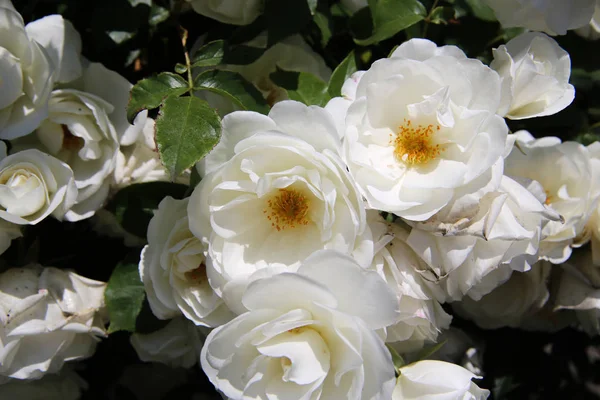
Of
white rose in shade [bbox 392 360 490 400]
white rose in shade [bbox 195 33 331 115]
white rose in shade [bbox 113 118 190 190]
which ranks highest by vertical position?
white rose in shade [bbox 195 33 331 115]

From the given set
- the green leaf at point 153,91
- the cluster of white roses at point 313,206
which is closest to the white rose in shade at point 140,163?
the cluster of white roses at point 313,206

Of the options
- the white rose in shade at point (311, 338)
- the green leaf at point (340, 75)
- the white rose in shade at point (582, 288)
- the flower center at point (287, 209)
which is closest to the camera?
the white rose in shade at point (311, 338)

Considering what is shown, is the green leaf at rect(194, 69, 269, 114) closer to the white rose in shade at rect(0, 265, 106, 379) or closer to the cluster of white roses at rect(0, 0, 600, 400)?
the cluster of white roses at rect(0, 0, 600, 400)

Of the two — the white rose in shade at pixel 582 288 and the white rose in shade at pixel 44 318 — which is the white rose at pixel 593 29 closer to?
the white rose in shade at pixel 582 288

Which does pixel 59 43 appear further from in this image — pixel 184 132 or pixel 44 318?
pixel 44 318

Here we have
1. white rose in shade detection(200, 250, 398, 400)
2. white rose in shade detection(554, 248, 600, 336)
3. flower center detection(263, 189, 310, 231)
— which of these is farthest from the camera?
white rose in shade detection(554, 248, 600, 336)

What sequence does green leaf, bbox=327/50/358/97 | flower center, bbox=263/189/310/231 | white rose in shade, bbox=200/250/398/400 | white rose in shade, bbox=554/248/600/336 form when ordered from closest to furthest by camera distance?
white rose in shade, bbox=200/250/398/400 → flower center, bbox=263/189/310/231 → green leaf, bbox=327/50/358/97 → white rose in shade, bbox=554/248/600/336

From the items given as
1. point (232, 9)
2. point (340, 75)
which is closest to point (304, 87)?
point (340, 75)

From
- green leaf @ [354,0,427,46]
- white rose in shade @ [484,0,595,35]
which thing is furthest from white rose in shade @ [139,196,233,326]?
white rose in shade @ [484,0,595,35]
